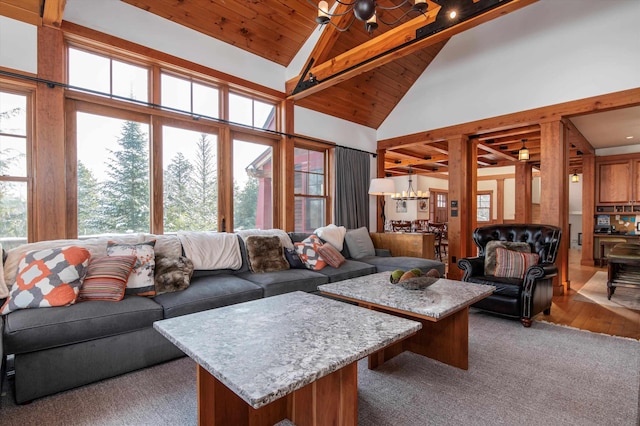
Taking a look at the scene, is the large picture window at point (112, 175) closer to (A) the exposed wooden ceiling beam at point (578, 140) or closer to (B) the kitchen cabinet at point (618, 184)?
(A) the exposed wooden ceiling beam at point (578, 140)

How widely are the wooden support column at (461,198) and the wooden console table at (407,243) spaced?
42cm

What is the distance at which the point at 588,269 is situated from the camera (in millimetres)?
6328

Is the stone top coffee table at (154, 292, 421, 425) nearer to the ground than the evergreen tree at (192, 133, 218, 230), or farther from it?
nearer to the ground

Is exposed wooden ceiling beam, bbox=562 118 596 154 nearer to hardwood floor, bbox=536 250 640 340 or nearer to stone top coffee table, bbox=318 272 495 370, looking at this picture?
hardwood floor, bbox=536 250 640 340

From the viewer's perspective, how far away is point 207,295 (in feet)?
8.65

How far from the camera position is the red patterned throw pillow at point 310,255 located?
3.73 metres

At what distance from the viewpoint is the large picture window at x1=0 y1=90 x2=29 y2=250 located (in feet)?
9.45

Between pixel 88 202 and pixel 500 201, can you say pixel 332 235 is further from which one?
pixel 500 201

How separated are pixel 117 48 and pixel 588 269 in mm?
8400

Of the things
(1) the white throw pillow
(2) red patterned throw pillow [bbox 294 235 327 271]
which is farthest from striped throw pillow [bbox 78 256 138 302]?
(1) the white throw pillow

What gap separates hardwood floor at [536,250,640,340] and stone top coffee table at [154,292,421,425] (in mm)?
2696


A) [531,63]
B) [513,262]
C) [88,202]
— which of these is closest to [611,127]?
[531,63]

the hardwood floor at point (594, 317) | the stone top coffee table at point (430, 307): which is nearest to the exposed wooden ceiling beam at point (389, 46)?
the stone top coffee table at point (430, 307)

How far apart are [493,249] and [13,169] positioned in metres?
4.81
